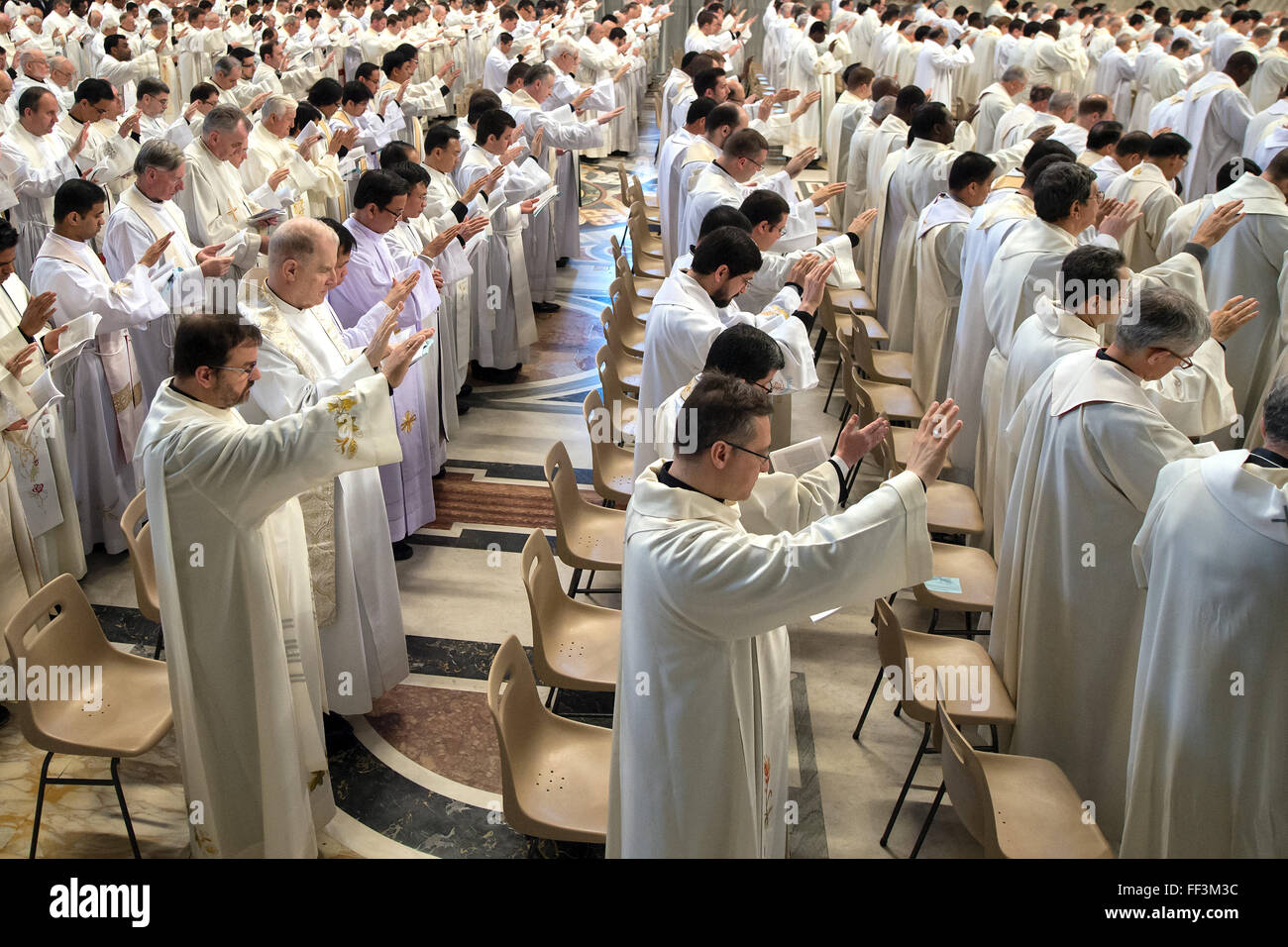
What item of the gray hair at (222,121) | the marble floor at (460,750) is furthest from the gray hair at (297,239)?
the gray hair at (222,121)

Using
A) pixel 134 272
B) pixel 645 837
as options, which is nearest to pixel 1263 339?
pixel 645 837

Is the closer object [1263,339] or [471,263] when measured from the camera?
[1263,339]

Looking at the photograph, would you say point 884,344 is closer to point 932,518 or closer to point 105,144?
point 932,518

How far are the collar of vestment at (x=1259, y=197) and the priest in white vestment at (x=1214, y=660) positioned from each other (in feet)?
12.1

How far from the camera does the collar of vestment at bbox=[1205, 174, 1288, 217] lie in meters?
6.09

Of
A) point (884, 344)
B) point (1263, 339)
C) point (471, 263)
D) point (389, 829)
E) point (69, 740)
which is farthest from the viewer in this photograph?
point (884, 344)

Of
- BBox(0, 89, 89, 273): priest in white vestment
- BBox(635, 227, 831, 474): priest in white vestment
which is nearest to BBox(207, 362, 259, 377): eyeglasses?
BBox(635, 227, 831, 474): priest in white vestment

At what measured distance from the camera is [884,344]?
8695mm

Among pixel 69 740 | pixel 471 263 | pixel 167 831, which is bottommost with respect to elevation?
pixel 167 831

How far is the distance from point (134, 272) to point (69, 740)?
8.89 feet

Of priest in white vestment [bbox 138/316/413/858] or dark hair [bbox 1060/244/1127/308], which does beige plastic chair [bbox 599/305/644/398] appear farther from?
priest in white vestment [bbox 138/316/413/858]

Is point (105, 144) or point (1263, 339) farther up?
point (105, 144)

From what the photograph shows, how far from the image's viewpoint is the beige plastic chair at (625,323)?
23.8 feet

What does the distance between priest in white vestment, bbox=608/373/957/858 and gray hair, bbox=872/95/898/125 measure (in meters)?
8.05
